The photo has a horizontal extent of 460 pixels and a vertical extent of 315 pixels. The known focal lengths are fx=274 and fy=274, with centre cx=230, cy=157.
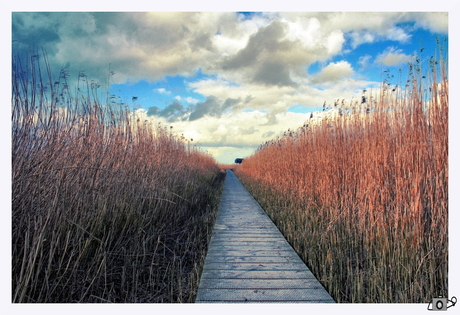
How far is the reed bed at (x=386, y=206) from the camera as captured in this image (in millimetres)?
1923

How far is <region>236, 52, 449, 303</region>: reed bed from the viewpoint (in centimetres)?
192

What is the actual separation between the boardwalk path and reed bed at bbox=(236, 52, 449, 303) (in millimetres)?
140

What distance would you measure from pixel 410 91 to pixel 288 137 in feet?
11.6

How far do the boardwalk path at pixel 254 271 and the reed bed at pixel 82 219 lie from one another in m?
0.14

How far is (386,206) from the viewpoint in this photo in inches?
100

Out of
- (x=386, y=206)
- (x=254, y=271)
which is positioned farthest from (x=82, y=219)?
(x=386, y=206)

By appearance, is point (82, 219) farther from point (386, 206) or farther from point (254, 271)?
point (386, 206)

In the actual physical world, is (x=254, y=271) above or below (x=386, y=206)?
below

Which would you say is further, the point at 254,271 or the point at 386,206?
the point at 386,206

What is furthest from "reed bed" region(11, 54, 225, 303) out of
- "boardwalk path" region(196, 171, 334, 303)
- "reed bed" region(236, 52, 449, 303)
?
"reed bed" region(236, 52, 449, 303)

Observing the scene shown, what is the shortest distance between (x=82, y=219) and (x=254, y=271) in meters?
1.39

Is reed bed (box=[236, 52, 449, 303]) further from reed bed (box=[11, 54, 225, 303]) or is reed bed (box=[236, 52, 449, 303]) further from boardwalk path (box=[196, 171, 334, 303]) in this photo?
reed bed (box=[11, 54, 225, 303])
